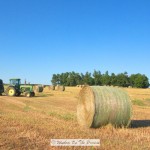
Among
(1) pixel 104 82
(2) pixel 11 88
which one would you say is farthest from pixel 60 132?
(1) pixel 104 82

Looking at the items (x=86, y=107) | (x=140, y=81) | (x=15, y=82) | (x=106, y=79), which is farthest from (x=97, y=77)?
(x=86, y=107)

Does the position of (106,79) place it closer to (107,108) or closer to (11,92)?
(11,92)

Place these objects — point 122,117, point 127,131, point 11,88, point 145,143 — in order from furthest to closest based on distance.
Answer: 1. point 11,88
2. point 122,117
3. point 127,131
4. point 145,143

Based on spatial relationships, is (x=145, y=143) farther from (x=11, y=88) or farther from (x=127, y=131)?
(x=11, y=88)

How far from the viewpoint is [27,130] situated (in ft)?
34.7

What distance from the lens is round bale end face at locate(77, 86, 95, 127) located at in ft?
39.4

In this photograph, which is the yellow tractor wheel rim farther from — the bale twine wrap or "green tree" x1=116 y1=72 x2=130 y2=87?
"green tree" x1=116 y1=72 x2=130 y2=87

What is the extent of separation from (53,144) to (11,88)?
25613 mm

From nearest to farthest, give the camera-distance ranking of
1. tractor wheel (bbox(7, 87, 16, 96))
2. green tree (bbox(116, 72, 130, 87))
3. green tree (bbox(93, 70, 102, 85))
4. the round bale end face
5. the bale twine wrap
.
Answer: the bale twine wrap → the round bale end face → tractor wheel (bbox(7, 87, 16, 96)) → green tree (bbox(116, 72, 130, 87)) → green tree (bbox(93, 70, 102, 85))

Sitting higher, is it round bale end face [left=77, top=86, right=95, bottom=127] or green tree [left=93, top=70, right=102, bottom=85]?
green tree [left=93, top=70, right=102, bottom=85]

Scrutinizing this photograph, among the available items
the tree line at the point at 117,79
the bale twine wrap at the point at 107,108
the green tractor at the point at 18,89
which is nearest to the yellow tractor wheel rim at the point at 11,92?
the green tractor at the point at 18,89

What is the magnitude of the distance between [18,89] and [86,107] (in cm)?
2199

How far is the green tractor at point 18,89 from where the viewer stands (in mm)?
33469

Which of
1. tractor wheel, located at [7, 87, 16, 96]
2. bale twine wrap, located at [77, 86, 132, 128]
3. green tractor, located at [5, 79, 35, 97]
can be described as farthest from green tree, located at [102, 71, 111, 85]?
bale twine wrap, located at [77, 86, 132, 128]
